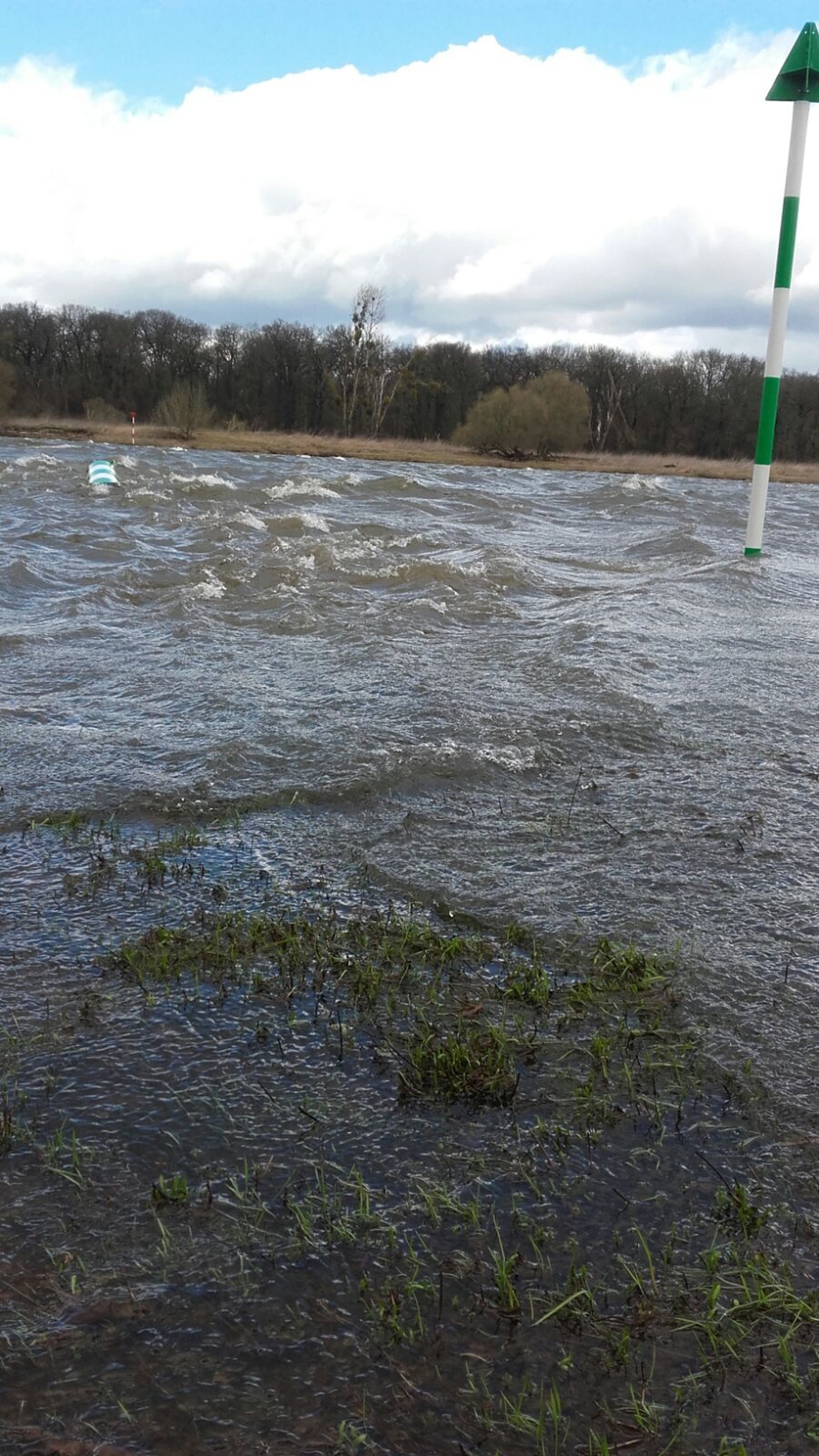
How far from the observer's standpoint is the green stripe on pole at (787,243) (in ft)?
36.4

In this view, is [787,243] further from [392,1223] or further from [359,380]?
[359,380]

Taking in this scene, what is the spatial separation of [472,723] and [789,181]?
832 centimetres

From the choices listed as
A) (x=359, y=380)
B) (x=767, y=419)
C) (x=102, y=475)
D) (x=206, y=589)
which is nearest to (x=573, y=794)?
A: (x=206, y=589)

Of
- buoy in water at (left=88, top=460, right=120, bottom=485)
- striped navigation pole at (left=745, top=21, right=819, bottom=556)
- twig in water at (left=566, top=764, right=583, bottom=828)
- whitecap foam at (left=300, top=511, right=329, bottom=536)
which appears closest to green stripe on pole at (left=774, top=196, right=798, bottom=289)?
striped navigation pole at (left=745, top=21, right=819, bottom=556)

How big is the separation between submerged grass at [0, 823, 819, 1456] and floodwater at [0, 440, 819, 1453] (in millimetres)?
14

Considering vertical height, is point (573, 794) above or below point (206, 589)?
below

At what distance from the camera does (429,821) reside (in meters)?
4.62

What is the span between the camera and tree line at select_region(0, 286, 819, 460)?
2852 inches

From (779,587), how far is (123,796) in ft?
29.9

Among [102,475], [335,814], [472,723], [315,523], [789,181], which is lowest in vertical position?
[335,814]

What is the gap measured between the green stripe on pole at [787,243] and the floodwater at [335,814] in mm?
3157

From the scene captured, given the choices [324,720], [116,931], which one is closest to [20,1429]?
[116,931]

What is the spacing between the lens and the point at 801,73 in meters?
10.9

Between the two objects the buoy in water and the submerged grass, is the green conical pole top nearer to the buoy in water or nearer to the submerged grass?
the submerged grass
